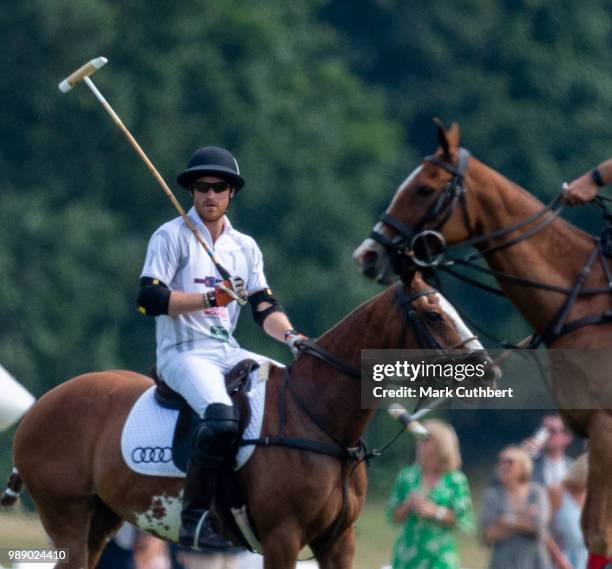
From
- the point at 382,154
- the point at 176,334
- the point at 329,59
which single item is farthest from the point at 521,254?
the point at 329,59

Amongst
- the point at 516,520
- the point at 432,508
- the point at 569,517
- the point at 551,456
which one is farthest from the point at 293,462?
the point at 551,456

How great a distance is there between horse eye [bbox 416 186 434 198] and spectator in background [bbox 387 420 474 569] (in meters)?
2.39

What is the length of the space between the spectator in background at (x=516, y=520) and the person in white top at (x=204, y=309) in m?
2.04

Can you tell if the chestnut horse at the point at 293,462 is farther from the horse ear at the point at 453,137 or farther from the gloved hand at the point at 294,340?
the horse ear at the point at 453,137

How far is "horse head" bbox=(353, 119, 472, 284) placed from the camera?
7.55m

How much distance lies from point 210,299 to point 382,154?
17690 mm

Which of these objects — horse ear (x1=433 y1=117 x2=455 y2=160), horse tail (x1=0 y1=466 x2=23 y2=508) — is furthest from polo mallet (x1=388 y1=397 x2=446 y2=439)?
horse tail (x1=0 y1=466 x2=23 y2=508)

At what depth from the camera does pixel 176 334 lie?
8.66 metres

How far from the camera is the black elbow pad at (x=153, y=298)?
832cm

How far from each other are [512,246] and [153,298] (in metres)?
1.88

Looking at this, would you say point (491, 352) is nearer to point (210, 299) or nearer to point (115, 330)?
point (210, 299)

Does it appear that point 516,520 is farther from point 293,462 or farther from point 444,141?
point 444,141

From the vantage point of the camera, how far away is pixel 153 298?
8328 millimetres

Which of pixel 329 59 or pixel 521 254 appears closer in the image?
pixel 521 254
